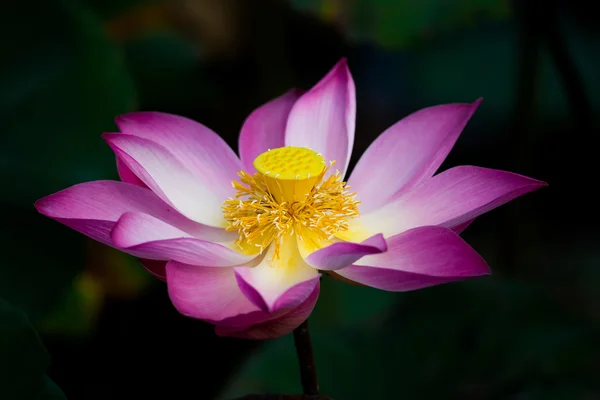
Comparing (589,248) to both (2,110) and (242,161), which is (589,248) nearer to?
(242,161)

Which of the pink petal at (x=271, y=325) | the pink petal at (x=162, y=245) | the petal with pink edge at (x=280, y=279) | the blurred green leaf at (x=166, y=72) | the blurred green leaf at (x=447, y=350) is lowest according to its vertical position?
the blurred green leaf at (x=447, y=350)

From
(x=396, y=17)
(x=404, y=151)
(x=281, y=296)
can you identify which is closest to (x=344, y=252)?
(x=281, y=296)

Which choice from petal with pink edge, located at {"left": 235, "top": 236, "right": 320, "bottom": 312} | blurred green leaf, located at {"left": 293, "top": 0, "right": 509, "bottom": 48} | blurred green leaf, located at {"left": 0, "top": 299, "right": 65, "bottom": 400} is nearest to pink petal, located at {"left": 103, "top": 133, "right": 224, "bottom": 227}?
petal with pink edge, located at {"left": 235, "top": 236, "right": 320, "bottom": 312}

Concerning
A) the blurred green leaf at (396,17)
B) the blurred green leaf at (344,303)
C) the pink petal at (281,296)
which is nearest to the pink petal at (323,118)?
the pink petal at (281,296)

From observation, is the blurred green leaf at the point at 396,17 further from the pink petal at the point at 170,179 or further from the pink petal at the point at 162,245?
the pink petal at the point at 162,245

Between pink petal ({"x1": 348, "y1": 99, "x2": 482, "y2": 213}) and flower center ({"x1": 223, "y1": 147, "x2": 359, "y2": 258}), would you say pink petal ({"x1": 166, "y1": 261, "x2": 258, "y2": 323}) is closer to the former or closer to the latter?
flower center ({"x1": 223, "y1": 147, "x2": 359, "y2": 258})

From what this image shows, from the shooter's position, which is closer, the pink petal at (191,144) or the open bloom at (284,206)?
the open bloom at (284,206)
